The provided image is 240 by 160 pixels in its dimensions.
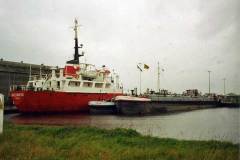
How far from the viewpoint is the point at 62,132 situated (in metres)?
13.2

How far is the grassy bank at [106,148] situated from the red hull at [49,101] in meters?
17.7

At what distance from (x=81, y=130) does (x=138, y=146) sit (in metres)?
4.09

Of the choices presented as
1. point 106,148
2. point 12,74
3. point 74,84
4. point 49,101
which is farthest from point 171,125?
point 12,74

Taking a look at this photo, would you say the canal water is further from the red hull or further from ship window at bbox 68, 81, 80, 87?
ship window at bbox 68, 81, 80, 87

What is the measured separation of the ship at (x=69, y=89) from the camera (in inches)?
1209

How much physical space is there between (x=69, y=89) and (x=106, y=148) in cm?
2411

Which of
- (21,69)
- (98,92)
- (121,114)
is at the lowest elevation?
(121,114)

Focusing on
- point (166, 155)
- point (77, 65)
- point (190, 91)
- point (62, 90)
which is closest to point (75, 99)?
point (62, 90)

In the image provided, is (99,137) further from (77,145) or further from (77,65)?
(77,65)

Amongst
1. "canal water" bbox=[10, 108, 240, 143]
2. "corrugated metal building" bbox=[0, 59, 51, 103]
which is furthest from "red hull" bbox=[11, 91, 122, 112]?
"corrugated metal building" bbox=[0, 59, 51, 103]

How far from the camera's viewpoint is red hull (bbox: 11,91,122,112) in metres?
30.3

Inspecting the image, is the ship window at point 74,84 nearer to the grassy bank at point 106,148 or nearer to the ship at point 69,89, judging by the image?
the ship at point 69,89

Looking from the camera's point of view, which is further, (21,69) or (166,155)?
(21,69)

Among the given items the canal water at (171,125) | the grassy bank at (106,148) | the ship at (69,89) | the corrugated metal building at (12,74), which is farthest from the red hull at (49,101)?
the grassy bank at (106,148)
